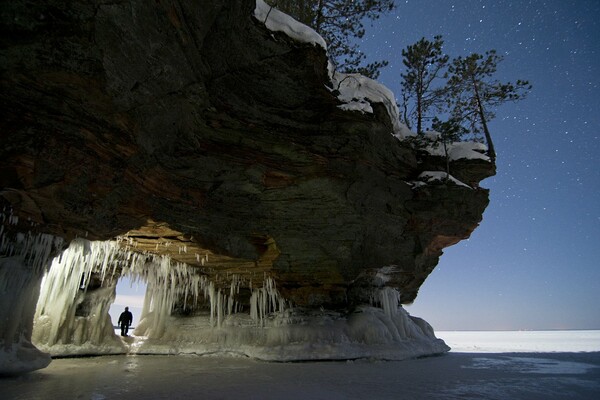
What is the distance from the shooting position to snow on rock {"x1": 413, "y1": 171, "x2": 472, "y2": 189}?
43.1 ft

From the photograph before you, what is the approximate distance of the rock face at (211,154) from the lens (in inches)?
239

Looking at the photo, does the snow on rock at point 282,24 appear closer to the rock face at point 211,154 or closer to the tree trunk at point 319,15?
the rock face at point 211,154

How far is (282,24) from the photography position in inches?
329

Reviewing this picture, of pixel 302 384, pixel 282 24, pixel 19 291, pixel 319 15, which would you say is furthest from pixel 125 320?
pixel 319 15

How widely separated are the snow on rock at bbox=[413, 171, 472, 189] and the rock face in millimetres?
293

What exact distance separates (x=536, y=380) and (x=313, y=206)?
7755 millimetres

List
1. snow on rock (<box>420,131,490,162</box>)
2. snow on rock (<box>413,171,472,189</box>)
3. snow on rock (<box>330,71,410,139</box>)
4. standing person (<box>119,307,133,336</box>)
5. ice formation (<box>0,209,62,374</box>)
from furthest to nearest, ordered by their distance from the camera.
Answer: standing person (<box>119,307,133,336</box>) → snow on rock (<box>420,131,490,162</box>) → snow on rock (<box>413,171,472,189</box>) → snow on rock (<box>330,71,410,139</box>) → ice formation (<box>0,209,62,374</box>)

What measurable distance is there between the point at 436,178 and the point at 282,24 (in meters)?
8.62

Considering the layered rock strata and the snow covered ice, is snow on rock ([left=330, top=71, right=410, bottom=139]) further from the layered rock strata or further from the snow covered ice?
the snow covered ice

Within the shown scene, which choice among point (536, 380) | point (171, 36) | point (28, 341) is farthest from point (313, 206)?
point (28, 341)

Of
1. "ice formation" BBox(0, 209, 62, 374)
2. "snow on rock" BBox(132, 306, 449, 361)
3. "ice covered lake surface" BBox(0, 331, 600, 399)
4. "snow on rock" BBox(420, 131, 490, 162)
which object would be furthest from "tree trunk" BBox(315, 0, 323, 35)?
"ice covered lake surface" BBox(0, 331, 600, 399)

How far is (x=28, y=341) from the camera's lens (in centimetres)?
813

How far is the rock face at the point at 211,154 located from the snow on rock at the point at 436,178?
0.29 metres

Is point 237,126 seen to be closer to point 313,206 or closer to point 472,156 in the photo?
point 313,206
